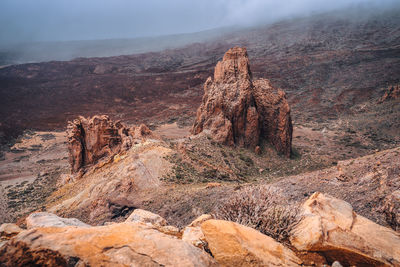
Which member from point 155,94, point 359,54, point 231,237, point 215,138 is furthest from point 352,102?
point 231,237

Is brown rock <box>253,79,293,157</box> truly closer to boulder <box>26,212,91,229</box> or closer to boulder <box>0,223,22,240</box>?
boulder <box>26,212,91,229</box>

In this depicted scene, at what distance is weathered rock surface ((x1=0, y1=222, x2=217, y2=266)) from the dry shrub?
123 centimetres

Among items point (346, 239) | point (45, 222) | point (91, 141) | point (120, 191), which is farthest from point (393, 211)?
point (91, 141)

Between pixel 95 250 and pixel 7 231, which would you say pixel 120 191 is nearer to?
pixel 7 231

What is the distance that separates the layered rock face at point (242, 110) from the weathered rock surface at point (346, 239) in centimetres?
1164

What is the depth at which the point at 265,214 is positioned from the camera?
3.24 m

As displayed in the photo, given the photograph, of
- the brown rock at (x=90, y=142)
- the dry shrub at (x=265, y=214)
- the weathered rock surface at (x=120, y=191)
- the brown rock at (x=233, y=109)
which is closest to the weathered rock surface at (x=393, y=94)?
the brown rock at (x=233, y=109)

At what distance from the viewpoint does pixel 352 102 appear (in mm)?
36812

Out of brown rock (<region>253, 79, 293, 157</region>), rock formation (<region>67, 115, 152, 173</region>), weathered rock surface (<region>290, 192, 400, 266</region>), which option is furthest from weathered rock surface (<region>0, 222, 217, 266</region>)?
brown rock (<region>253, 79, 293, 157</region>)

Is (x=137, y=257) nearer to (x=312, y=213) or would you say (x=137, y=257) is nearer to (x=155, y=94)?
(x=312, y=213)

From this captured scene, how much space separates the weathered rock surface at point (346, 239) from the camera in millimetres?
2525

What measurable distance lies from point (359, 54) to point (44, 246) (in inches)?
2755

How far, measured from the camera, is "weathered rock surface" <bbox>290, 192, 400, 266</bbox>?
253 centimetres

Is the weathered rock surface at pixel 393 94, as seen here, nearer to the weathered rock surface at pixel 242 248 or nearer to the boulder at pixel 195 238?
the weathered rock surface at pixel 242 248
